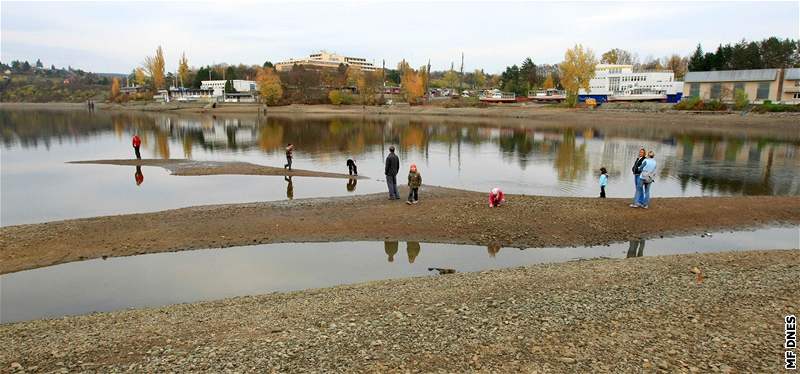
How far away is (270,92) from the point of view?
13050 centimetres

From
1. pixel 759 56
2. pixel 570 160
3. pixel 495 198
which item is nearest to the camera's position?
pixel 495 198

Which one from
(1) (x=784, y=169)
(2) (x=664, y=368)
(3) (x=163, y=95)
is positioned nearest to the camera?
(2) (x=664, y=368)

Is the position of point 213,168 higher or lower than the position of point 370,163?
lower

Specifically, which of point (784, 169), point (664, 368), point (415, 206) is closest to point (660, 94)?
point (784, 169)

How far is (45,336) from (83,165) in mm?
33281

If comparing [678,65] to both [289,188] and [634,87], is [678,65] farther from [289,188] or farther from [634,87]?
[289,188]

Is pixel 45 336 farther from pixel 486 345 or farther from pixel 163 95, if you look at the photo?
pixel 163 95

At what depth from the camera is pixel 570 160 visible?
40.8 meters

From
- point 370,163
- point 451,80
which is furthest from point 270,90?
point 370,163

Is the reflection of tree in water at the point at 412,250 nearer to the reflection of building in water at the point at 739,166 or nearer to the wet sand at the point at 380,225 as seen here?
the wet sand at the point at 380,225

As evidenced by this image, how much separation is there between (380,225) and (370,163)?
2078 centimetres

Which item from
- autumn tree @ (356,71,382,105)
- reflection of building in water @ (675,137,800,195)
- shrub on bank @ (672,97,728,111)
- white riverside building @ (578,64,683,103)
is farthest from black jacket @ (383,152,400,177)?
autumn tree @ (356,71,382,105)

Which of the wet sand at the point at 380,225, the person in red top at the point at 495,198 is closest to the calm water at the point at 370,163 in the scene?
the wet sand at the point at 380,225

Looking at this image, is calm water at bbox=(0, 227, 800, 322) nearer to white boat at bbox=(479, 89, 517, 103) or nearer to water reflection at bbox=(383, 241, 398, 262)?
water reflection at bbox=(383, 241, 398, 262)
